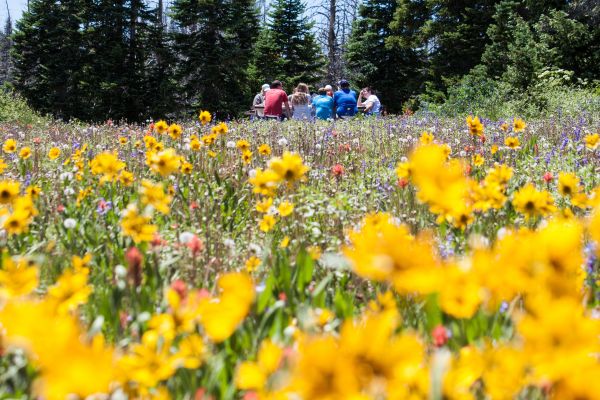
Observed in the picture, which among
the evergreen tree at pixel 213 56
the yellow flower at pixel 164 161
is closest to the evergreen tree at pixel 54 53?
the evergreen tree at pixel 213 56

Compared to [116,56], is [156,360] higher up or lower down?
lower down

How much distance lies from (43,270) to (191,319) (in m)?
1.39

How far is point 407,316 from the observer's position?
1.86 meters

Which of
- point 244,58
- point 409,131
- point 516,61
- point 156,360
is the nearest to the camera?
point 156,360

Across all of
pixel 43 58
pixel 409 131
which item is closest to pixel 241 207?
pixel 409 131

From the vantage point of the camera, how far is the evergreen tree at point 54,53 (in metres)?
27.1

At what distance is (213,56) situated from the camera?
25.9 meters

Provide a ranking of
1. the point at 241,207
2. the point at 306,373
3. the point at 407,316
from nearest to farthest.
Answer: the point at 306,373 < the point at 407,316 < the point at 241,207

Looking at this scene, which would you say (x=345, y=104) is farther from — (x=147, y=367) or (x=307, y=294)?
(x=147, y=367)

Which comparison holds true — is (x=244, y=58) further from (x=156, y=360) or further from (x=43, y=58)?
(x=156, y=360)

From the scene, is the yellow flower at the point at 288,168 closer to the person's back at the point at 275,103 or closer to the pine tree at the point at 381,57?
the person's back at the point at 275,103

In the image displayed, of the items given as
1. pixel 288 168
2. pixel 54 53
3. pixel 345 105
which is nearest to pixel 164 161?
pixel 288 168

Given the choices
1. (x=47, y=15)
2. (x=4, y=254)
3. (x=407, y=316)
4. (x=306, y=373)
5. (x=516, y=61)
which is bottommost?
(x=407, y=316)

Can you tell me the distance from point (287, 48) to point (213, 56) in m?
4.67
